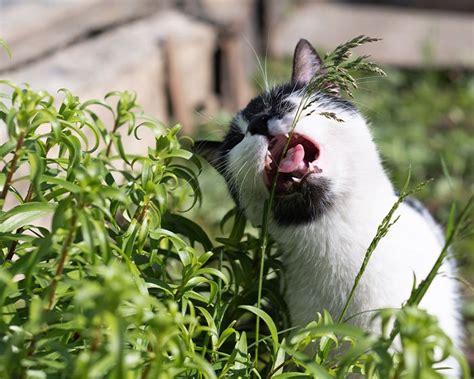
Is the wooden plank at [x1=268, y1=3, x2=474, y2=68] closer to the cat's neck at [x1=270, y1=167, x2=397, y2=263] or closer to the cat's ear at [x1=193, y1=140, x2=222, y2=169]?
the cat's ear at [x1=193, y1=140, x2=222, y2=169]

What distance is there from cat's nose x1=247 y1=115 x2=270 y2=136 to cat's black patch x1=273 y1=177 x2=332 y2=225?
16cm

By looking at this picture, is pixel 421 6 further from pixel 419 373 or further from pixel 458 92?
pixel 419 373

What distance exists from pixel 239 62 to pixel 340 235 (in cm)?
308

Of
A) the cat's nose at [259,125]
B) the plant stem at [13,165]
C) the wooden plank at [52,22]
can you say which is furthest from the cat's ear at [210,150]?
the wooden plank at [52,22]

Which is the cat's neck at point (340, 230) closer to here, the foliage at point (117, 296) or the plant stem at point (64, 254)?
the foliage at point (117, 296)

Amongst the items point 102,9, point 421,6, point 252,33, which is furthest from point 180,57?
point 421,6

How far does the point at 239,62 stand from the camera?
191 inches

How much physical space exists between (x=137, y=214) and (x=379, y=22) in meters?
5.12

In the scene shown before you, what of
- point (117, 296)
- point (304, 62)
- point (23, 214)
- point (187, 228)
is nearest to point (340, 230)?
point (187, 228)

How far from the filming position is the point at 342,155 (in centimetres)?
193

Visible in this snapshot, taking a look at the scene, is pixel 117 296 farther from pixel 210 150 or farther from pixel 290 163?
pixel 210 150

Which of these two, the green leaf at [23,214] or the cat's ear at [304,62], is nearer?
the green leaf at [23,214]

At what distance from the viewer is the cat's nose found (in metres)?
1.86

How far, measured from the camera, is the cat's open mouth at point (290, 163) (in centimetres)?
182
